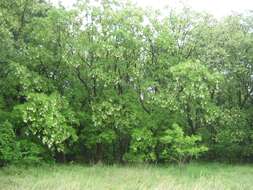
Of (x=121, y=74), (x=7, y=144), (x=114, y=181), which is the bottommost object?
(x=114, y=181)

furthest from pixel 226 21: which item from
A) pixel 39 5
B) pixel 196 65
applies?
pixel 39 5

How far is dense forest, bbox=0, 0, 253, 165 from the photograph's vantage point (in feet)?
66.5

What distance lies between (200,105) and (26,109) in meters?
10.2

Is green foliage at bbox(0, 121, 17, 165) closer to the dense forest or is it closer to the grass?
the dense forest

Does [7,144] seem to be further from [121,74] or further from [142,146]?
[121,74]

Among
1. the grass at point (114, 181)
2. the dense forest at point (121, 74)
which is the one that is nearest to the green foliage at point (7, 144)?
the dense forest at point (121, 74)

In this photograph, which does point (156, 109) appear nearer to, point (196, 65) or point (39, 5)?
point (196, 65)

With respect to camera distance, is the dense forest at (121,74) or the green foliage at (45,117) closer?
the green foliage at (45,117)

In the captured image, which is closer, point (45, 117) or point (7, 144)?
point (45, 117)

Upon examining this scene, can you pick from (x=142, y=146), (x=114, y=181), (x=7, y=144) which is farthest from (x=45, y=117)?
(x=142, y=146)

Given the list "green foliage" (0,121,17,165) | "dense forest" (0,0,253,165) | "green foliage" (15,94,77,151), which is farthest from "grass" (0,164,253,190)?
"dense forest" (0,0,253,165)

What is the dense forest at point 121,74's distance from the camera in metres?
20.3

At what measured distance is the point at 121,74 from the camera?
74.2 ft

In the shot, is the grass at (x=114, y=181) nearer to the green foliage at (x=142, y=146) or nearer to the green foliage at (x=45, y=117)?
the green foliage at (x=45, y=117)
